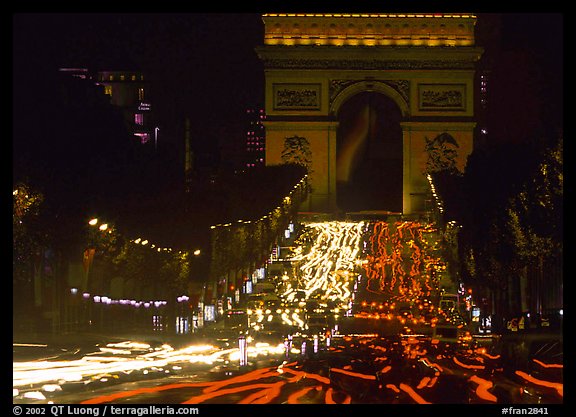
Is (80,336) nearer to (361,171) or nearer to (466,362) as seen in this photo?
(466,362)

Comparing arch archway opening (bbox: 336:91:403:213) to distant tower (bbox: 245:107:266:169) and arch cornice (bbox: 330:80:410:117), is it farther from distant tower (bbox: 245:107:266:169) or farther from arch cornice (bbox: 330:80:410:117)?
distant tower (bbox: 245:107:266:169)

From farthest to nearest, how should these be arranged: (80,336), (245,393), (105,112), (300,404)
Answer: (105,112) → (80,336) → (245,393) → (300,404)

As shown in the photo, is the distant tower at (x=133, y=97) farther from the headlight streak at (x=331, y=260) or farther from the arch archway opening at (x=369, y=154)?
the headlight streak at (x=331, y=260)

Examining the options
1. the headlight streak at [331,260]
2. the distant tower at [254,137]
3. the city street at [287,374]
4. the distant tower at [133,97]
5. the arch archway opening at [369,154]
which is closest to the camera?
the city street at [287,374]

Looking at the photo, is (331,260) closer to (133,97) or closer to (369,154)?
(369,154)

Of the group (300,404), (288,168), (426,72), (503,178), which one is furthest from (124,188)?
(300,404)

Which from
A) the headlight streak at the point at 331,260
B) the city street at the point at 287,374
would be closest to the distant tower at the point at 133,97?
the headlight streak at the point at 331,260

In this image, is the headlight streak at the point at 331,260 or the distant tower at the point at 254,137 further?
the distant tower at the point at 254,137
